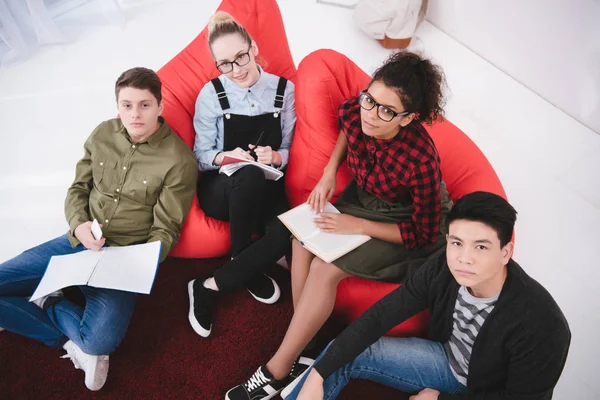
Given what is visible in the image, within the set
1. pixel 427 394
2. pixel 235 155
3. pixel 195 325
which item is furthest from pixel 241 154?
pixel 427 394

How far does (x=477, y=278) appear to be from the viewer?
125cm

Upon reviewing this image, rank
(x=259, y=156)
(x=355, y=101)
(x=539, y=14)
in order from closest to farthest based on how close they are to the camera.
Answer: (x=355, y=101) → (x=259, y=156) → (x=539, y=14)

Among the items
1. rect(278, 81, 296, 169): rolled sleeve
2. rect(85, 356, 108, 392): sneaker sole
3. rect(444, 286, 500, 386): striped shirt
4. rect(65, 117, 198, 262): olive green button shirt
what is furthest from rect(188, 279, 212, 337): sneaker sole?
rect(444, 286, 500, 386): striped shirt

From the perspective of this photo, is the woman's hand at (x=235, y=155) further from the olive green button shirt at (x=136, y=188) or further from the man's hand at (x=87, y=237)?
the man's hand at (x=87, y=237)

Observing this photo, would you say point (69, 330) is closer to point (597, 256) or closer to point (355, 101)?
point (355, 101)

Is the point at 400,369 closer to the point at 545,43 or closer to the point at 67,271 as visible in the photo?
the point at 67,271

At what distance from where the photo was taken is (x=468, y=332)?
1412mm

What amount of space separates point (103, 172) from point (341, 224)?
953 millimetres

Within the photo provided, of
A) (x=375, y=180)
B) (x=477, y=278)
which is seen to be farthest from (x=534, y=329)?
(x=375, y=180)

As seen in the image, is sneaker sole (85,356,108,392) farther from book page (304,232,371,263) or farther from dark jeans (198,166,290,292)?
book page (304,232,371,263)

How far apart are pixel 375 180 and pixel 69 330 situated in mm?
1255

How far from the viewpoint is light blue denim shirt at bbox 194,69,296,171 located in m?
1.92

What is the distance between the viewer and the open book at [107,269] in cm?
163

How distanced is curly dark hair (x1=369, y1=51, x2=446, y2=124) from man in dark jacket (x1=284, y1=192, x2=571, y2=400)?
37 centimetres
